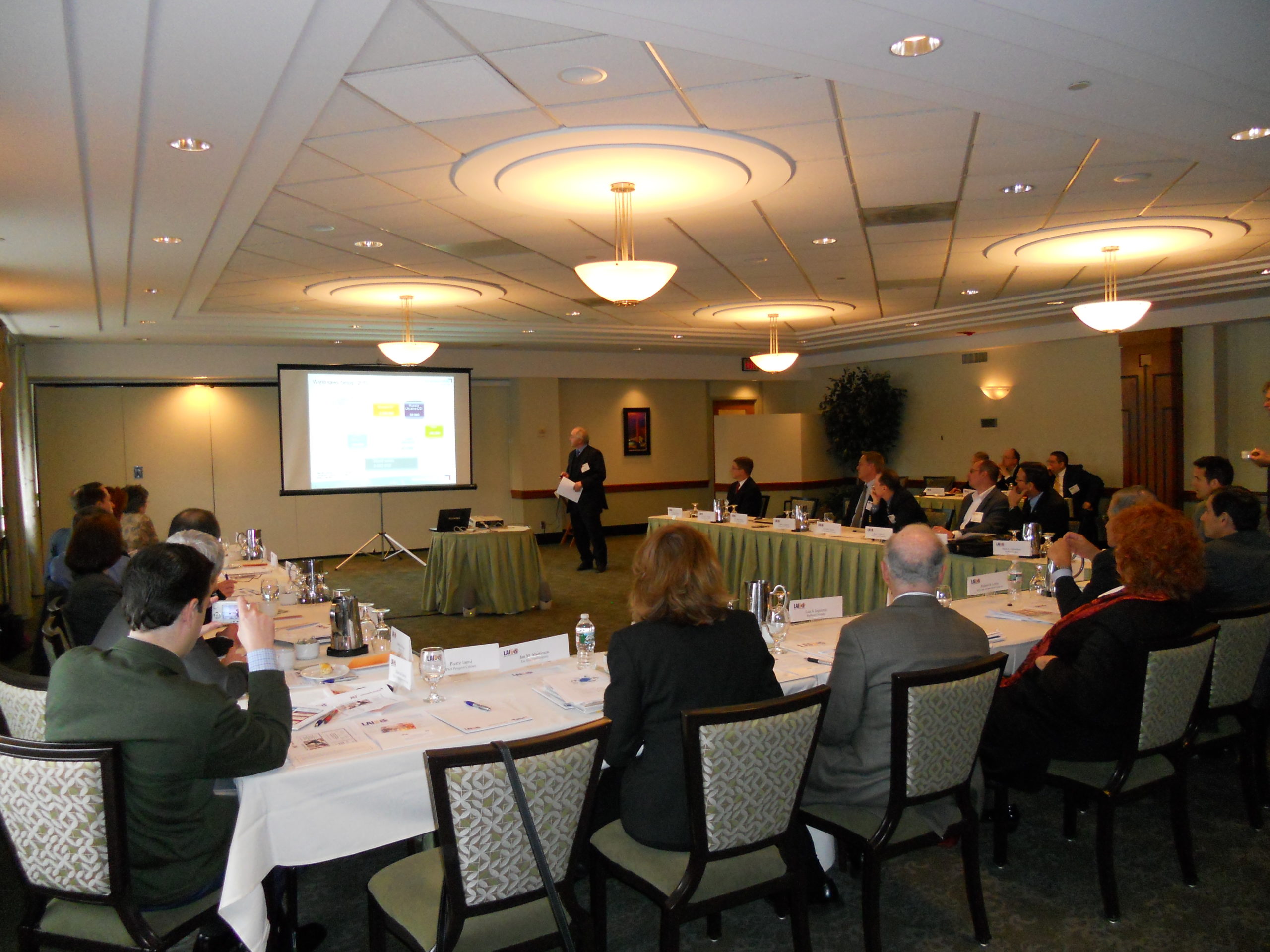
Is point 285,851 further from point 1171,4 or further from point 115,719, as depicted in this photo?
point 1171,4

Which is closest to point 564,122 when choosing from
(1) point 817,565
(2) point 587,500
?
(1) point 817,565

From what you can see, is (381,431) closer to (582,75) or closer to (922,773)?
(582,75)

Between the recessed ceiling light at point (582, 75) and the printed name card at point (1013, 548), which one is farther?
the printed name card at point (1013, 548)

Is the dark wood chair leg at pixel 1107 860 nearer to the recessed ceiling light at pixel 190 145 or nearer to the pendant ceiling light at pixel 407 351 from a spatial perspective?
the recessed ceiling light at pixel 190 145

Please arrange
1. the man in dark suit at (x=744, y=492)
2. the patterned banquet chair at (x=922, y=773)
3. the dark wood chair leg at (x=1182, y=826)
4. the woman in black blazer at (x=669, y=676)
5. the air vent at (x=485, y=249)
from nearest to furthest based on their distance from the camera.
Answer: the woman in black blazer at (x=669, y=676) < the patterned banquet chair at (x=922, y=773) < the dark wood chair leg at (x=1182, y=826) < the air vent at (x=485, y=249) < the man in dark suit at (x=744, y=492)

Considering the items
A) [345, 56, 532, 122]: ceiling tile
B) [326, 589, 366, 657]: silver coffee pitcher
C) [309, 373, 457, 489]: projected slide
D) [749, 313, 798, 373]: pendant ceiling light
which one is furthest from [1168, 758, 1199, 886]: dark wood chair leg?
[309, 373, 457, 489]: projected slide

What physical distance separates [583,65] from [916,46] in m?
1.10

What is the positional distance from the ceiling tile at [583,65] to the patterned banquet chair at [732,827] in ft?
6.97

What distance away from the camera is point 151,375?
10484mm

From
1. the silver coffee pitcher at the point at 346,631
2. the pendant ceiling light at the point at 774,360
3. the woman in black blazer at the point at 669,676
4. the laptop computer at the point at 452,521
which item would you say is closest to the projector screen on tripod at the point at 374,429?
the laptop computer at the point at 452,521

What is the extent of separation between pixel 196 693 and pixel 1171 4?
326 centimetres

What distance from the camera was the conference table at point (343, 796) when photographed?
80.8 inches

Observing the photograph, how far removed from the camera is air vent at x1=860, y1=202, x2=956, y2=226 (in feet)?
17.3

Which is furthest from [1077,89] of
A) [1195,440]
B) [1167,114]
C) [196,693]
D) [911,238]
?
[1195,440]
